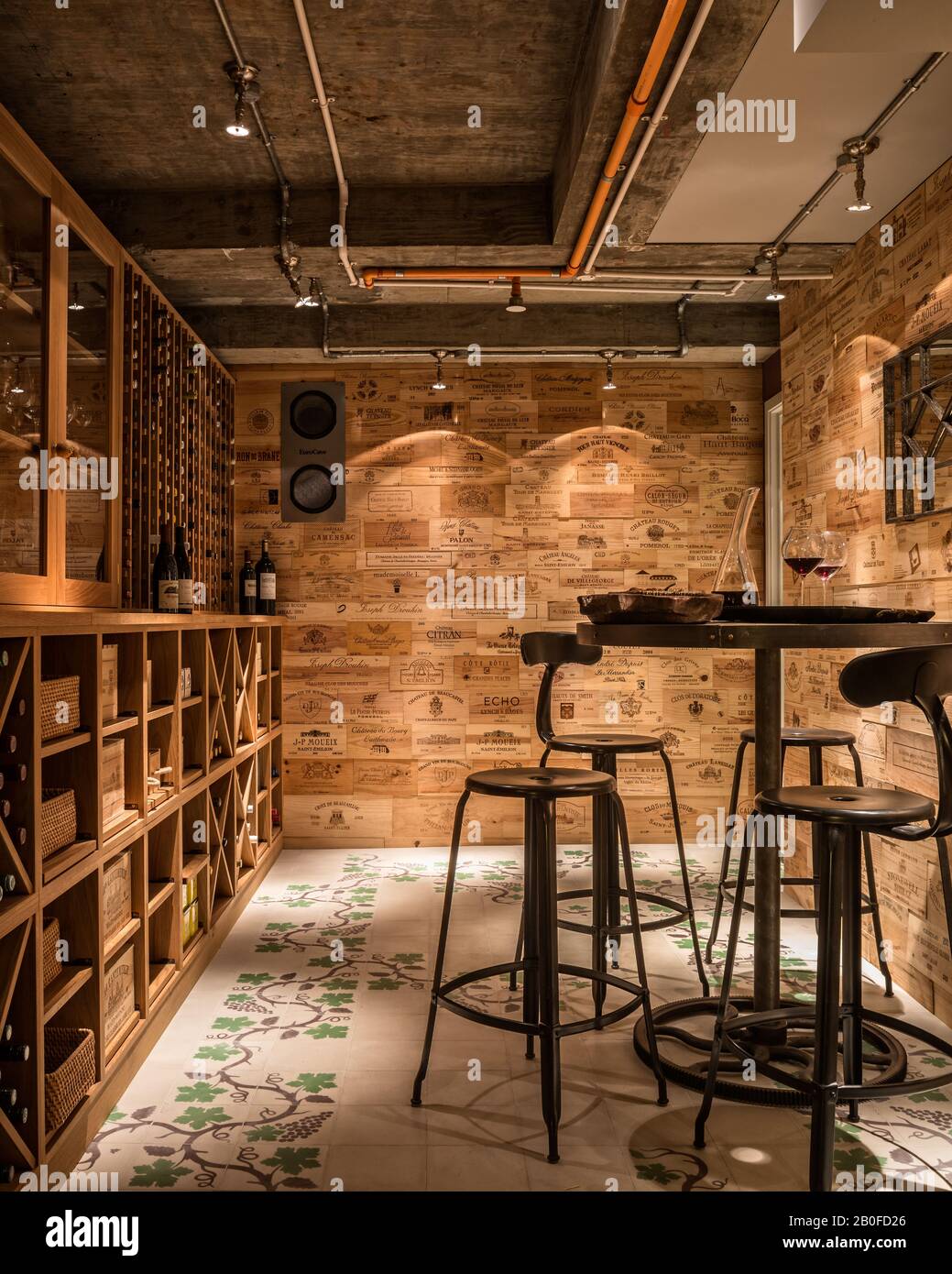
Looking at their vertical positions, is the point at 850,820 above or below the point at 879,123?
below

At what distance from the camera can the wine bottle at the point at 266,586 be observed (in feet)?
17.1

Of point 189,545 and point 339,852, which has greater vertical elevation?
point 189,545

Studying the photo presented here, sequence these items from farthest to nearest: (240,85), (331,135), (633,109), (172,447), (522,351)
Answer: (522,351) → (172,447) → (331,135) → (240,85) → (633,109)

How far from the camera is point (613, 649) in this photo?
5.34 m

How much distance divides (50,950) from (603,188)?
275 cm

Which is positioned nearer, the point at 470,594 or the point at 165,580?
the point at 165,580

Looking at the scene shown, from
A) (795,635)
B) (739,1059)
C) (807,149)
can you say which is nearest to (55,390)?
(795,635)

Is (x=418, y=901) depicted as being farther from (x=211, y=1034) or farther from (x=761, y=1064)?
(x=761, y=1064)

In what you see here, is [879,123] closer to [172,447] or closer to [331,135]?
[331,135]

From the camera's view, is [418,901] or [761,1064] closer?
[761,1064]

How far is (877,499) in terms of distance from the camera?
3488mm

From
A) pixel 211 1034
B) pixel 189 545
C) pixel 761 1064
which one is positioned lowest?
pixel 211 1034
